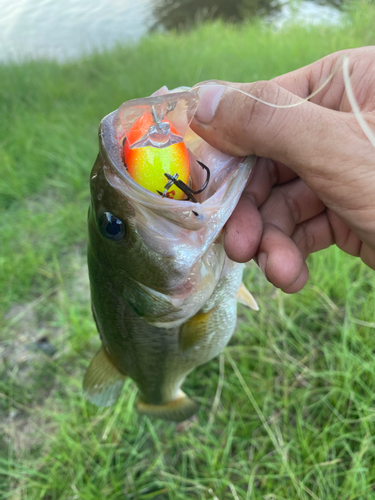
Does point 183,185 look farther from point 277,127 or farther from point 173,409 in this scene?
point 173,409

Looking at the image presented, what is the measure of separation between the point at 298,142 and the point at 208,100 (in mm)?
277

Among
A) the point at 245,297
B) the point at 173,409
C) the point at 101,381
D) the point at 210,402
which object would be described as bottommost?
the point at 210,402

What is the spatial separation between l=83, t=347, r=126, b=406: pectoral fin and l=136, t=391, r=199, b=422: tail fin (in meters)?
0.29

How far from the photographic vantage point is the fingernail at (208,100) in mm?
939

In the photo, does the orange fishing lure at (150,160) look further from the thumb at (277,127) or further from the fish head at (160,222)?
the thumb at (277,127)

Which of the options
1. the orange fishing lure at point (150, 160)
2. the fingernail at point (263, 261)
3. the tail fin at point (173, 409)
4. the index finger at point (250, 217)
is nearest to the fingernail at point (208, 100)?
the orange fishing lure at point (150, 160)

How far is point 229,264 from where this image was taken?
1.22 meters

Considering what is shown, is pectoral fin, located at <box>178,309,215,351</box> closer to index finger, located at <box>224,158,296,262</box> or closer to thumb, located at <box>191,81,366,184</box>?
index finger, located at <box>224,158,296,262</box>

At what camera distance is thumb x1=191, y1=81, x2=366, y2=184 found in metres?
0.86

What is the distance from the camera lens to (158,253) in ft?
3.22

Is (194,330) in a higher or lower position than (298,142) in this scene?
lower

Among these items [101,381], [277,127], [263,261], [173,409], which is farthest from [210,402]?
[277,127]

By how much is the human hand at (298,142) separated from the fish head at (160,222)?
8cm

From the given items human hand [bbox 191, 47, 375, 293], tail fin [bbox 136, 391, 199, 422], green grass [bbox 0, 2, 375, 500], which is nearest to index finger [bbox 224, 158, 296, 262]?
human hand [bbox 191, 47, 375, 293]
